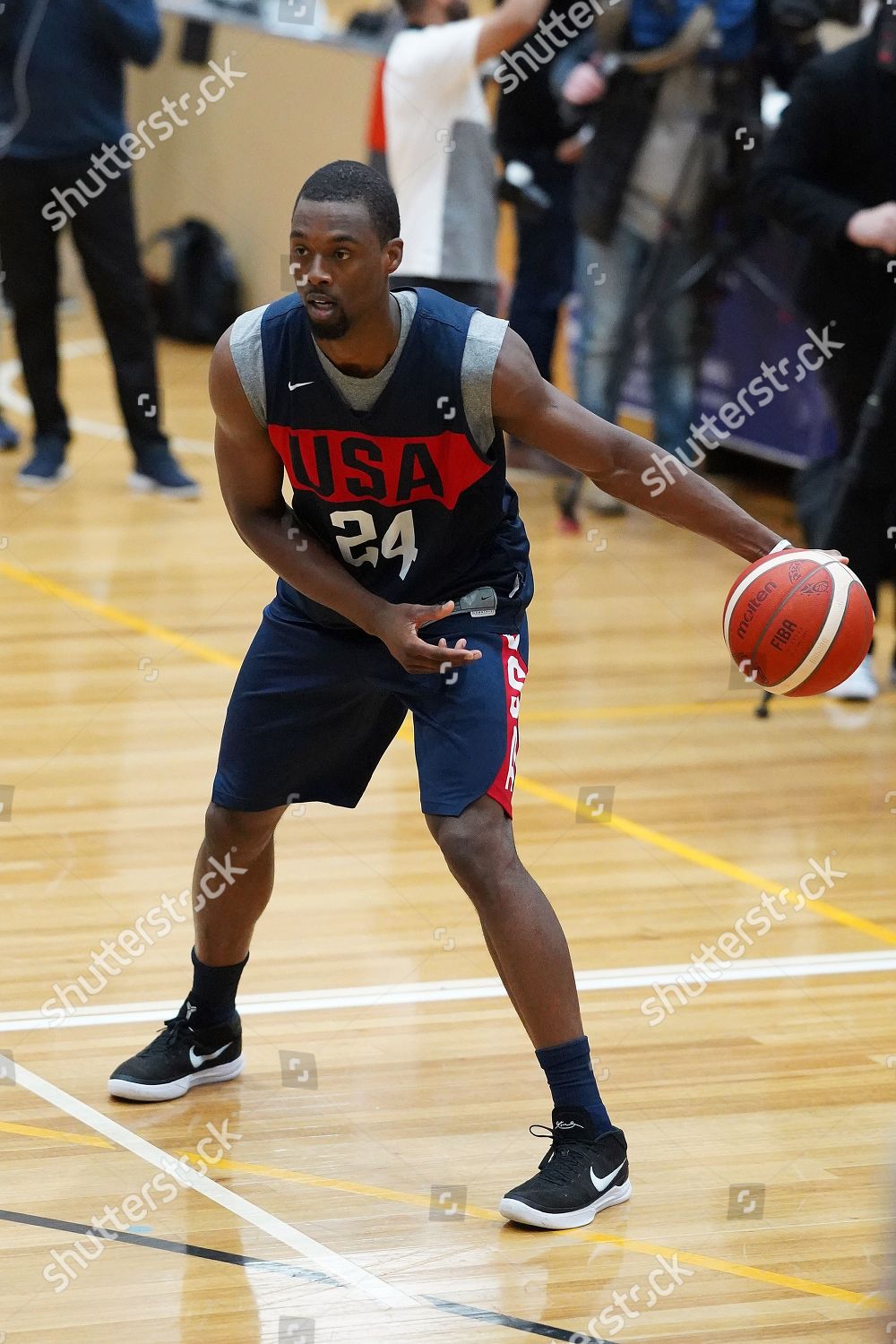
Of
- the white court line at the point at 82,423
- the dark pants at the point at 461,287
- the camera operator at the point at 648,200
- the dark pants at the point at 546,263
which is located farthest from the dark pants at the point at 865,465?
the white court line at the point at 82,423

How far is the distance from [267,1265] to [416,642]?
98cm

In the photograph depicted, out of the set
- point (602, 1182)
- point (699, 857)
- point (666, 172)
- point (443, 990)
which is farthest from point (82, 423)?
point (602, 1182)

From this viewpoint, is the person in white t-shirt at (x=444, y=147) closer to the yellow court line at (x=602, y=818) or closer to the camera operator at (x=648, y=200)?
the camera operator at (x=648, y=200)

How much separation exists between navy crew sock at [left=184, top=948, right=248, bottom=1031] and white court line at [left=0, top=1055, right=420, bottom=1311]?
252 millimetres

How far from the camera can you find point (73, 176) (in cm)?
773

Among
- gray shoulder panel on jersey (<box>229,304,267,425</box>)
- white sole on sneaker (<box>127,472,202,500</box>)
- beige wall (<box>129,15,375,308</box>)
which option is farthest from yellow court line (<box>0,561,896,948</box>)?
beige wall (<box>129,15,375,308</box>)

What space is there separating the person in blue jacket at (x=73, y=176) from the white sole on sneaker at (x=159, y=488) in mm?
269

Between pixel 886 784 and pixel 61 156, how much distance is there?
4238 millimetres

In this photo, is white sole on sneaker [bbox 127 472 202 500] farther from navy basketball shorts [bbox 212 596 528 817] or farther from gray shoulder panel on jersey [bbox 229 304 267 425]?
gray shoulder panel on jersey [bbox 229 304 267 425]

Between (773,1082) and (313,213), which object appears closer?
(313,213)

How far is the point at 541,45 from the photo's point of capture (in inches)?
309

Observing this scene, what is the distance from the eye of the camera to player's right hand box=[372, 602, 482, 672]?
310cm

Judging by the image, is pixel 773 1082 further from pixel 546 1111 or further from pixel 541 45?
pixel 541 45

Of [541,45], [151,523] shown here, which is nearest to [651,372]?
[541,45]
